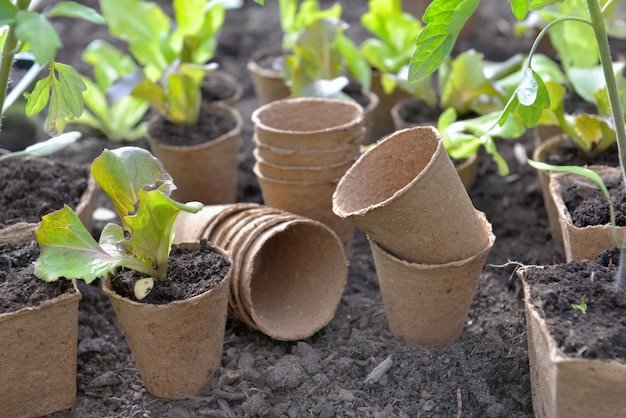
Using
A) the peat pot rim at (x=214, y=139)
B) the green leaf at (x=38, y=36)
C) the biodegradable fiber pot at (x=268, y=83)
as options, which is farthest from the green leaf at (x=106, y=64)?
the green leaf at (x=38, y=36)

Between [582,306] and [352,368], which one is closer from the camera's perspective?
[582,306]

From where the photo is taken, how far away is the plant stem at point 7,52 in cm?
157

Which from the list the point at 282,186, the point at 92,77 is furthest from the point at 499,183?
the point at 92,77

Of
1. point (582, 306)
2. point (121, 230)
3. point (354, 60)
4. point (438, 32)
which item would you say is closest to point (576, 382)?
point (582, 306)

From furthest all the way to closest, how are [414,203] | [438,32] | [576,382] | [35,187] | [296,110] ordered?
[296,110] → [35,187] → [414,203] → [438,32] → [576,382]

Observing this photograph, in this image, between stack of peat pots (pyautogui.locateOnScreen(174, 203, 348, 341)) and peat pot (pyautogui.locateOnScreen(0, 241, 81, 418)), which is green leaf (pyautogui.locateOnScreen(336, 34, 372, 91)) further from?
peat pot (pyautogui.locateOnScreen(0, 241, 81, 418))

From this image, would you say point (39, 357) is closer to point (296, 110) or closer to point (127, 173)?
point (127, 173)

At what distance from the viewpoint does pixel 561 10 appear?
105 inches

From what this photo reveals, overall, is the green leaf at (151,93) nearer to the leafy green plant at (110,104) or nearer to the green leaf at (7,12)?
the leafy green plant at (110,104)

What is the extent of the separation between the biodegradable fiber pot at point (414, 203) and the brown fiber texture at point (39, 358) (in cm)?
62

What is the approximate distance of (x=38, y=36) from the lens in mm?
1338

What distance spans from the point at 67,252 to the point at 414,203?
70 centimetres

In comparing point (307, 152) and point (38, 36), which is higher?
point (38, 36)

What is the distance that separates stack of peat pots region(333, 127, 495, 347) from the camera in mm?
1571
